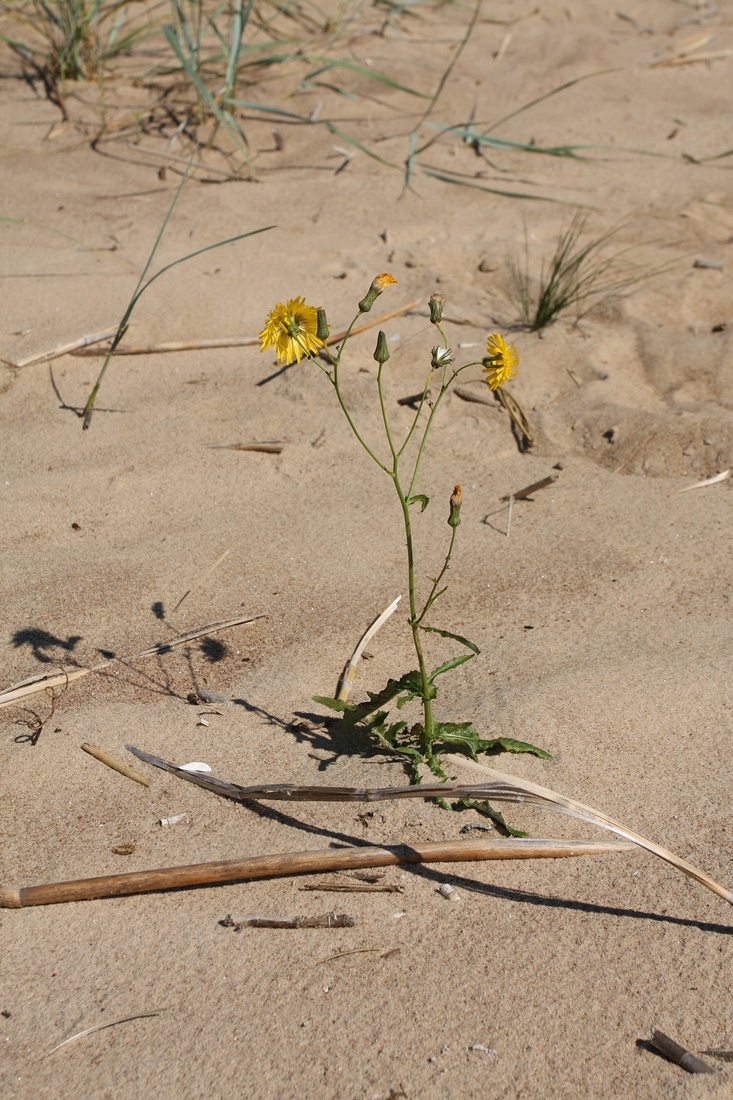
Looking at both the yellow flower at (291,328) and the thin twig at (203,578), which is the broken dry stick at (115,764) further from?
the yellow flower at (291,328)

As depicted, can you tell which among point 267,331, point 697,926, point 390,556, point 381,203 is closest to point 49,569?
point 390,556

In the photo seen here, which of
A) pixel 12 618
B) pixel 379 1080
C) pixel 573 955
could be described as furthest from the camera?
pixel 12 618

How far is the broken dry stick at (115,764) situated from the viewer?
1.86 m

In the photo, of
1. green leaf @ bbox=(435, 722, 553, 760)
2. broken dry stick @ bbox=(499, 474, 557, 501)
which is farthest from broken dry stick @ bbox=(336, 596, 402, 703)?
Answer: broken dry stick @ bbox=(499, 474, 557, 501)

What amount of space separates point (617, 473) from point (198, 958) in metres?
1.74

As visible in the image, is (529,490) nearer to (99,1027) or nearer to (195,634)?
(195,634)

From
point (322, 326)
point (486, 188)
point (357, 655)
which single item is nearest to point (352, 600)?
point (357, 655)

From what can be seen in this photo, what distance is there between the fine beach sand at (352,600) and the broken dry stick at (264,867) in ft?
0.09

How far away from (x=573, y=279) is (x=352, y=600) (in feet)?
4.94

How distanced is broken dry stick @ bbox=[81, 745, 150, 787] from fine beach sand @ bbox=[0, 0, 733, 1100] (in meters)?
0.03

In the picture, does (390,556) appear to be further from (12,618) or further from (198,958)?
(198,958)

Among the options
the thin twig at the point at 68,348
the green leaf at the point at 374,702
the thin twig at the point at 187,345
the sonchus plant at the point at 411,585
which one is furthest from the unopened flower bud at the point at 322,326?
the thin twig at the point at 68,348

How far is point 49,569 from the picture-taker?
2381 millimetres

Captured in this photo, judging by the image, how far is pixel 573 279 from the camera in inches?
127
